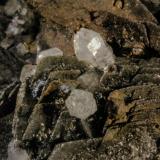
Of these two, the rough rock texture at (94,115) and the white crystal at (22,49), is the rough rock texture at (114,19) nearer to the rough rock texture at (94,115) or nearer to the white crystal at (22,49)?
the rough rock texture at (94,115)

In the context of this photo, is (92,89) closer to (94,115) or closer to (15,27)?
(94,115)

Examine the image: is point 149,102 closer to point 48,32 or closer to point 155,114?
point 155,114

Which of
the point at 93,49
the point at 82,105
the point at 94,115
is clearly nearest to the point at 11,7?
the point at 93,49

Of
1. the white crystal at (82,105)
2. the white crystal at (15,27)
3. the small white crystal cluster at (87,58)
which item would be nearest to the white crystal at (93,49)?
the small white crystal cluster at (87,58)

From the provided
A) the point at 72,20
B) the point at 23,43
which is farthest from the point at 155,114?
the point at 23,43

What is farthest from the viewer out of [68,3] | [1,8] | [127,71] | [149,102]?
[1,8]

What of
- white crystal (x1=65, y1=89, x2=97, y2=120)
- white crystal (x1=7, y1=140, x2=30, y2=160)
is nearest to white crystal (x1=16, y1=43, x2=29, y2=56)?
white crystal (x1=7, y1=140, x2=30, y2=160)
